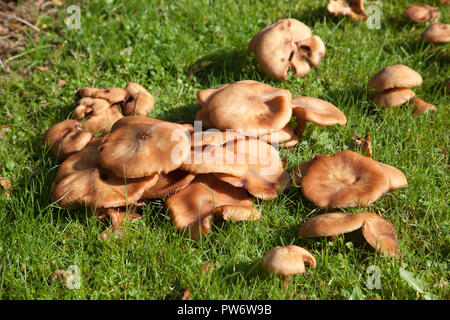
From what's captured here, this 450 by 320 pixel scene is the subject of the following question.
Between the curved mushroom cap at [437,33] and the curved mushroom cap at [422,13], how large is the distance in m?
0.38

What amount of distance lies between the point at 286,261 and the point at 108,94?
2.65 meters

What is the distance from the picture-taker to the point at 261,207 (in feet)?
12.6

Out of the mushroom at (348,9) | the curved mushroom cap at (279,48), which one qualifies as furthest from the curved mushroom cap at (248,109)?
the mushroom at (348,9)

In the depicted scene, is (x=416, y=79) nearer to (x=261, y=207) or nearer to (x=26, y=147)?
(x=261, y=207)

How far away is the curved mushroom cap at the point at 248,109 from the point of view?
4.07m

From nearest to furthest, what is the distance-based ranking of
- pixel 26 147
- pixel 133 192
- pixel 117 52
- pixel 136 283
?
pixel 136 283 → pixel 133 192 → pixel 26 147 → pixel 117 52

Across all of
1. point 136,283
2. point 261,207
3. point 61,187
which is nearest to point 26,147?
point 61,187

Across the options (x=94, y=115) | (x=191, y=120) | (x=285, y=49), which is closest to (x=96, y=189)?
(x=94, y=115)

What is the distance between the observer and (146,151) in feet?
12.0

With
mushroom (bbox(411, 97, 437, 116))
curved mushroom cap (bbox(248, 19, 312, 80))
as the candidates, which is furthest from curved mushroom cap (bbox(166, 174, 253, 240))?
mushroom (bbox(411, 97, 437, 116))

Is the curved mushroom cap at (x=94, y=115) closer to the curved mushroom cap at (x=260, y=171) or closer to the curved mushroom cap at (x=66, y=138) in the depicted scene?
the curved mushroom cap at (x=66, y=138)

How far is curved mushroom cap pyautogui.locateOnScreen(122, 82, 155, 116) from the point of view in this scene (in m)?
4.80

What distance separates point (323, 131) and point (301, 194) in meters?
0.95
